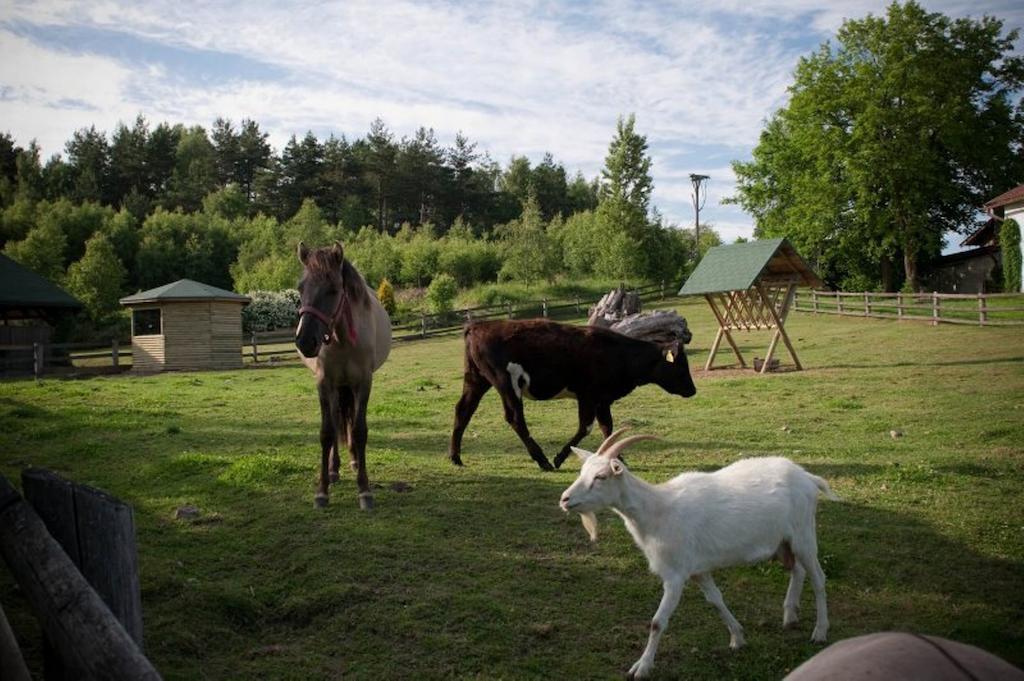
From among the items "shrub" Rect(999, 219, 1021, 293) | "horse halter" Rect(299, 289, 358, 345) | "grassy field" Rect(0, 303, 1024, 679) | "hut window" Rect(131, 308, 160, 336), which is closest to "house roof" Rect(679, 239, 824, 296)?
"grassy field" Rect(0, 303, 1024, 679)

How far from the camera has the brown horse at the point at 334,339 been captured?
25.0 ft

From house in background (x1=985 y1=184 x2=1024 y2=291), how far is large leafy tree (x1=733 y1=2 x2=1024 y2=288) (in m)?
2.92

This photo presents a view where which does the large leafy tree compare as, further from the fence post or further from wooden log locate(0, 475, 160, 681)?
wooden log locate(0, 475, 160, 681)

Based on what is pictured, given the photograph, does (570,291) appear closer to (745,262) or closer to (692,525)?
(745,262)

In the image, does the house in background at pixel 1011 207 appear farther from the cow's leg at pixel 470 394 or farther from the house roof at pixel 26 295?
the house roof at pixel 26 295

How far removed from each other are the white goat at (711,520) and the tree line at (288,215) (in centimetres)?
4208

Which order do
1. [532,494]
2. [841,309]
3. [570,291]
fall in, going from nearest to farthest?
[532,494]
[841,309]
[570,291]

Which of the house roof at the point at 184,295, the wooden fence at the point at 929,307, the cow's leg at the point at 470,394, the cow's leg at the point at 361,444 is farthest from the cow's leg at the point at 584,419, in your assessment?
the house roof at the point at 184,295

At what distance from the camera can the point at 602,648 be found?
506 cm

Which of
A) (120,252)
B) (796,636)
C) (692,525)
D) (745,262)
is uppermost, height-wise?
(120,252)

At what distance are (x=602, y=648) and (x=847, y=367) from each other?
17.8 meters

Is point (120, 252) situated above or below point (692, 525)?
above

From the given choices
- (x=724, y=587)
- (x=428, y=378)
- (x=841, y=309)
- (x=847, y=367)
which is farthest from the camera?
(x=841, y=309)

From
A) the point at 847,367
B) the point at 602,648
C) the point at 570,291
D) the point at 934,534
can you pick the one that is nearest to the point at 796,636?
the point at 602,648
